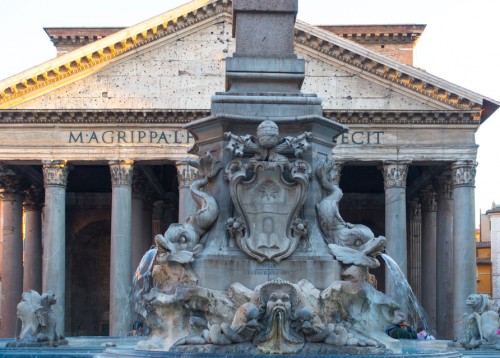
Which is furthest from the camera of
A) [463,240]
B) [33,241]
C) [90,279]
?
[90,279]

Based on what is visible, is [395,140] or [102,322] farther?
[102,322]

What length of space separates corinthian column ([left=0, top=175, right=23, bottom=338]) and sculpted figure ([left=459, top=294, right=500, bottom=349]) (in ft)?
110

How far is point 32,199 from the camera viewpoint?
5100 centimetres

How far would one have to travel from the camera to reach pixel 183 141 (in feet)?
143

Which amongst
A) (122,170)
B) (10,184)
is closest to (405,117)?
(122,170)

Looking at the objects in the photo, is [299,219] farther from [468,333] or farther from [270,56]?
[468,333]

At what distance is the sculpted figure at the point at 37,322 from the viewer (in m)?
16.1

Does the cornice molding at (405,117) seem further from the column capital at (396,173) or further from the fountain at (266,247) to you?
the fountain at (266,247)

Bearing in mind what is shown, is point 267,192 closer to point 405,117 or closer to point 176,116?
point 176,116

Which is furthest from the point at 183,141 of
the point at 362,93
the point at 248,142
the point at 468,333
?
the point at 248,142

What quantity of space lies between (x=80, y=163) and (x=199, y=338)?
33.7 meters

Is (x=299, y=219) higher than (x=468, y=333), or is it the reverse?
(x=299, y=219)

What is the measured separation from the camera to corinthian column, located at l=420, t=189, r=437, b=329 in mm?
48188

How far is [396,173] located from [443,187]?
11.3 ft
